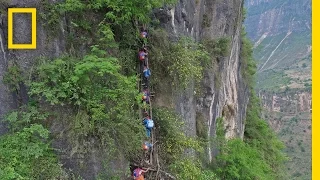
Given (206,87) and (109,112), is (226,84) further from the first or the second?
(109,112)

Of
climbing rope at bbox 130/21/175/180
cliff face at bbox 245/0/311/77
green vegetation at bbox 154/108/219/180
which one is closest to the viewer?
climbing rope at bbox 130/21/175/180

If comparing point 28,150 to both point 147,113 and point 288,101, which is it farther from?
point 288,101

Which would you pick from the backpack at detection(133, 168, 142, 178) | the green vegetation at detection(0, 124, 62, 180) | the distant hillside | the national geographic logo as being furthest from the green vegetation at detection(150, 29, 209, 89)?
the distant hillside

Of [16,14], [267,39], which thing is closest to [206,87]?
[16,14]

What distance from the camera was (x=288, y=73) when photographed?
68375 millimetres

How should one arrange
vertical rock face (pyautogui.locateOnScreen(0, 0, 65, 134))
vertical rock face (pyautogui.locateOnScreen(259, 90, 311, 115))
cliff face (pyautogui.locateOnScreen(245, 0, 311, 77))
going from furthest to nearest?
cliff face (pyautogui.locateOnScreen(245, 0, 311, 77)) → vertical rock face (pyautogui.locateOnScreen(259, 90, 311, 115)) → vertical rock face (pyautogui.locateOnScreen(0, 0, 65, 134))

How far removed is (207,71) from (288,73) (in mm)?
62245

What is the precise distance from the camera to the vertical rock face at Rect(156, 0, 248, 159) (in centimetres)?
824

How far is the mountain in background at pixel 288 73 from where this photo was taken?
42781 mm

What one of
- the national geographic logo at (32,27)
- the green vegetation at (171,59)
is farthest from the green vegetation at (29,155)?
the green vegetation at (171,59)

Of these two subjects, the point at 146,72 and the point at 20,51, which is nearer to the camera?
the point at 20,51

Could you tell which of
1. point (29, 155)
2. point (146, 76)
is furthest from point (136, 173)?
point (146, 76)

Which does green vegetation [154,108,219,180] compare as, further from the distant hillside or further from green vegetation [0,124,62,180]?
the distant hillside

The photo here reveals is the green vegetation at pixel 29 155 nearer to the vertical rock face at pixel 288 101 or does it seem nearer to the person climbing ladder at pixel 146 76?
the person climbing ladder at pixel 146 76
